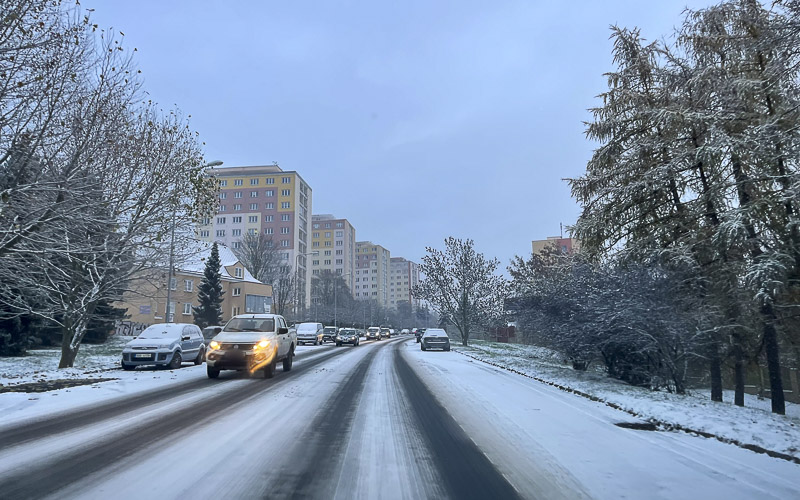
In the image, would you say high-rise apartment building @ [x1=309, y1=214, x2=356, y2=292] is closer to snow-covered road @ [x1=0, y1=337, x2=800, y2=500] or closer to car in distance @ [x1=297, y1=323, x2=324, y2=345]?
car in distance @ [x1=297, y1=323, x2=324, y2=345]

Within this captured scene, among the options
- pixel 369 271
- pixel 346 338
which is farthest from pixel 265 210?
pixel 369 271

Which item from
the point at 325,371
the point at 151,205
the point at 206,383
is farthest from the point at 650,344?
the point at 151,205

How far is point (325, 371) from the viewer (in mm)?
16688

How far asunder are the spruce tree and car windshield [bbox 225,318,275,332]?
3655 centimetres

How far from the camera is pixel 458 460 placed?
18.4 feet

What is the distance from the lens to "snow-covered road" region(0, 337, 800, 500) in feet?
14.9

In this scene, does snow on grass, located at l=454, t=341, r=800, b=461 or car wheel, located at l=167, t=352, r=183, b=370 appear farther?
car wheel, located at l=167, t=352, r=183, b=370

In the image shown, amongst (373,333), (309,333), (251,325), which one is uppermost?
(251,325)

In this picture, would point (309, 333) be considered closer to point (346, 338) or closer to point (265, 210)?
point (346, 338)

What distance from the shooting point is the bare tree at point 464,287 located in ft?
147

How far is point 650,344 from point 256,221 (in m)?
97.6

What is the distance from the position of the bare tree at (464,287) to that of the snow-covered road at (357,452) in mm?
34702

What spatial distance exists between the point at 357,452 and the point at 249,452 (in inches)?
50.2

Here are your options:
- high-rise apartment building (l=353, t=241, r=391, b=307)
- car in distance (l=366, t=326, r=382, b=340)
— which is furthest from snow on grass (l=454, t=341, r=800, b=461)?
high-rise apartment building (l=353, t=241, r=391, b=307)
